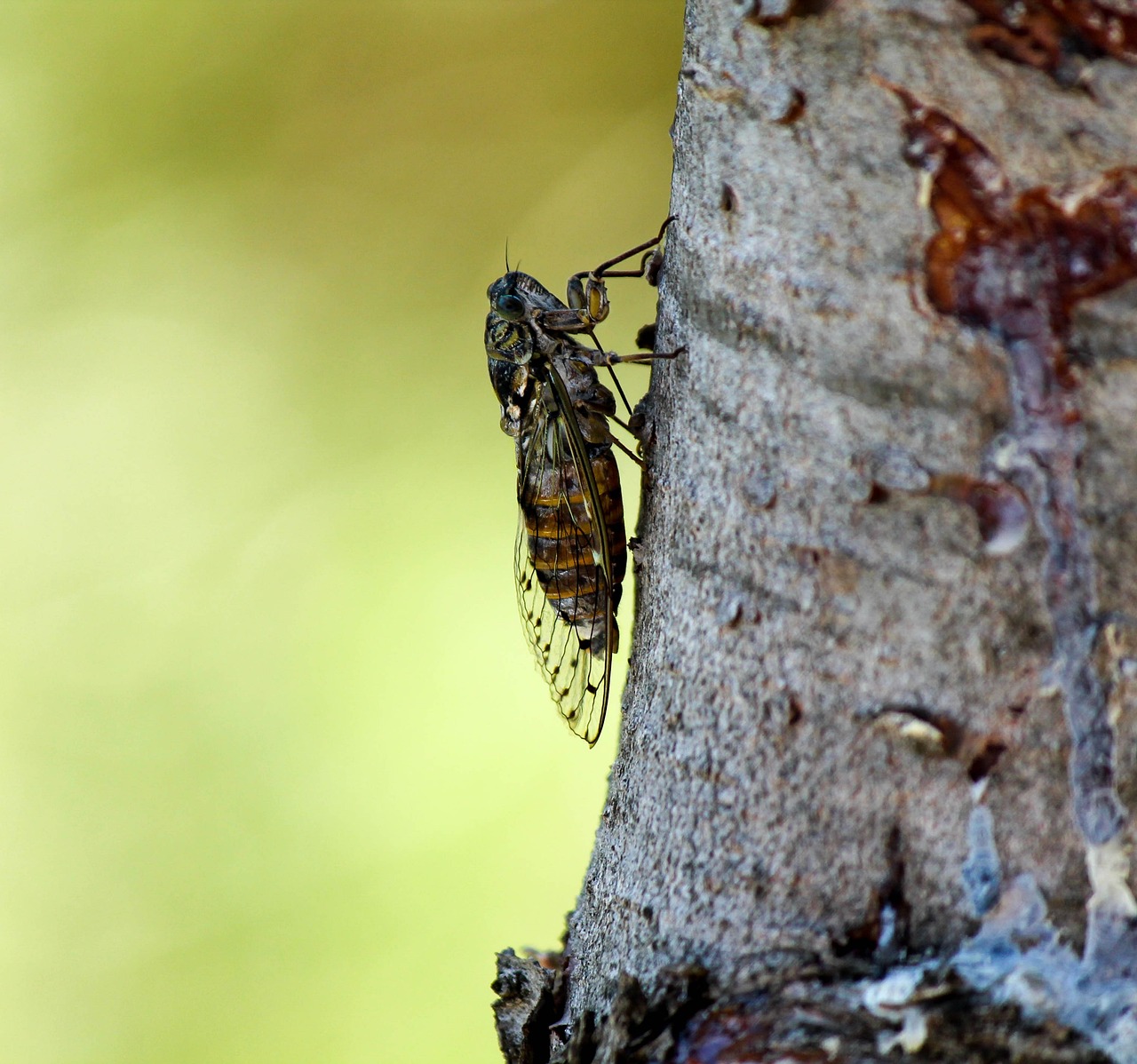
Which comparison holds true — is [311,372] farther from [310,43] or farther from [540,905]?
[540,905]

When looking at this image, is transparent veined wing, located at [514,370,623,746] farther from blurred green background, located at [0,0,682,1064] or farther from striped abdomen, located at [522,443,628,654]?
blurred green background, located at [0,0,682,1064]

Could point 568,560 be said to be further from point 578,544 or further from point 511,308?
point 511,308

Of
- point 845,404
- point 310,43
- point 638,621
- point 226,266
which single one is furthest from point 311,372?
point 845,404

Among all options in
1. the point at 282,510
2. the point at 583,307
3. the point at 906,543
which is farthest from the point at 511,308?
the point at 282,510

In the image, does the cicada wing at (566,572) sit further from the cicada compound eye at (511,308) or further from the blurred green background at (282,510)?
the blurred green background at (282,510)

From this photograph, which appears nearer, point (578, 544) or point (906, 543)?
point (906, 543)

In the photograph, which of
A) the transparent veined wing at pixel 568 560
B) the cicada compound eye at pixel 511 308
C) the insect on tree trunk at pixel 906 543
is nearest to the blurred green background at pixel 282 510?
the transparent veined wing at pixel 568 560

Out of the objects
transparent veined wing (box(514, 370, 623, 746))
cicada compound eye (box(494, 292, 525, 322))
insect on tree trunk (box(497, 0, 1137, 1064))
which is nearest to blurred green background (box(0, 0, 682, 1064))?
transparent veined wing (box(514, 370, 623, 746))
